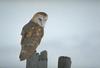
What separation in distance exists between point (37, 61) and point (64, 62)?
0.15m

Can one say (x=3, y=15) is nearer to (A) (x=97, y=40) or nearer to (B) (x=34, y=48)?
(B) (x=34, y=48)

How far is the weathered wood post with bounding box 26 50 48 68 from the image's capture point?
60.6 inches

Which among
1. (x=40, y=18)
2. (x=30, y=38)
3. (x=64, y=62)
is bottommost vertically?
(x=64, y=62)

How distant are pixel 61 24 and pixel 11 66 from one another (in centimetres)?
39

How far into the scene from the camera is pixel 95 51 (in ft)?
5.27

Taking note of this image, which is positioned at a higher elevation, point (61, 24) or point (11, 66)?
point (61, 24)

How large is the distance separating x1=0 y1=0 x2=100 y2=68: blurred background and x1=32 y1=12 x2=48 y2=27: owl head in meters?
0.03

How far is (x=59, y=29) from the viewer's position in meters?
1.63

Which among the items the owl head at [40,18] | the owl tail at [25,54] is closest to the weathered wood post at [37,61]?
the owl tail at [25,54]

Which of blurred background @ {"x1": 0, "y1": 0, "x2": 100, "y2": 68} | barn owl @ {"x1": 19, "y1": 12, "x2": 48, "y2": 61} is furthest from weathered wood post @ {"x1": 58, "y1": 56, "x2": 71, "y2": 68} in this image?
barn owl @ {"x1": 19, "y1": 12, "x2": 48, "y2": 61}

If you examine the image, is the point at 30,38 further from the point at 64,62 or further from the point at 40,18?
the point at 64,62

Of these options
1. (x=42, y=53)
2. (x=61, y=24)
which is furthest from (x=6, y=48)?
(x=61, y=24)

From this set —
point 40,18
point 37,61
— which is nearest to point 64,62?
point 37,61

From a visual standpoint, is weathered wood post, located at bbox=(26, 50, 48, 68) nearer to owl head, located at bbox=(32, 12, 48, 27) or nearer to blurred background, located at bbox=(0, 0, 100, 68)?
blurred background, located at bbox=(0, 0, 100, 68)
